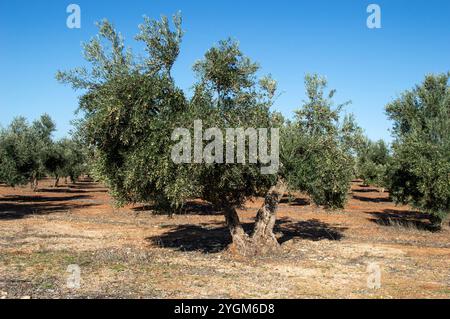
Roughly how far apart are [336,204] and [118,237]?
40.6 feet

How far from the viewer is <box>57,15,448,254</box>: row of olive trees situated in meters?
15.9

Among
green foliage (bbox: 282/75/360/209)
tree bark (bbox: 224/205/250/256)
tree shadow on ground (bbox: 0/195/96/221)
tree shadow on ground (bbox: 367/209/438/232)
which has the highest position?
green foliage (bbox: 282/75/360/209)

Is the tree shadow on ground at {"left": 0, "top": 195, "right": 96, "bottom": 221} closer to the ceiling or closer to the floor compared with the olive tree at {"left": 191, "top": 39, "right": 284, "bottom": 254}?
closer to the floor

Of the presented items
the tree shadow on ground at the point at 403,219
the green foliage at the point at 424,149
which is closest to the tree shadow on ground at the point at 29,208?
the tree shadow on ground at the point at 403,219

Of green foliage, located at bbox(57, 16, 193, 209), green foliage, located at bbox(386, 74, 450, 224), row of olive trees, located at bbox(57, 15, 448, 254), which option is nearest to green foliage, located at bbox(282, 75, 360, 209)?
row of olive trees, located at bbox(57, 15, 448, 254)

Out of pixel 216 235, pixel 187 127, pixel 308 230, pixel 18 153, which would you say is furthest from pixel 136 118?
pixel 18 153

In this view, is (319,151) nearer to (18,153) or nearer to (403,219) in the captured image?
(403,219)

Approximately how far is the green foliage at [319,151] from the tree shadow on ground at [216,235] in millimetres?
5564

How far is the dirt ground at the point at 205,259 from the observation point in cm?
1377

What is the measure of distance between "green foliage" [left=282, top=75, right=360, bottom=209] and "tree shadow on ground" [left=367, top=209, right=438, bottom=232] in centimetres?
1237

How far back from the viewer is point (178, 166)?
15.6 meters

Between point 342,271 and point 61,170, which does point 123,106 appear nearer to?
point 342,271

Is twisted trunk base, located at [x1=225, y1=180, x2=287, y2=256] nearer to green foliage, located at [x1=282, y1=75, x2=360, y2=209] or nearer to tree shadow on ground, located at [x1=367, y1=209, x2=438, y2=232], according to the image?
green foliage, located at [x1=282, y1=75, x2=360, y2=209]

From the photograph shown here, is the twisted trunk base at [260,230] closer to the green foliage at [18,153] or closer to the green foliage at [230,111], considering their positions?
the green foliage at [230,111]
